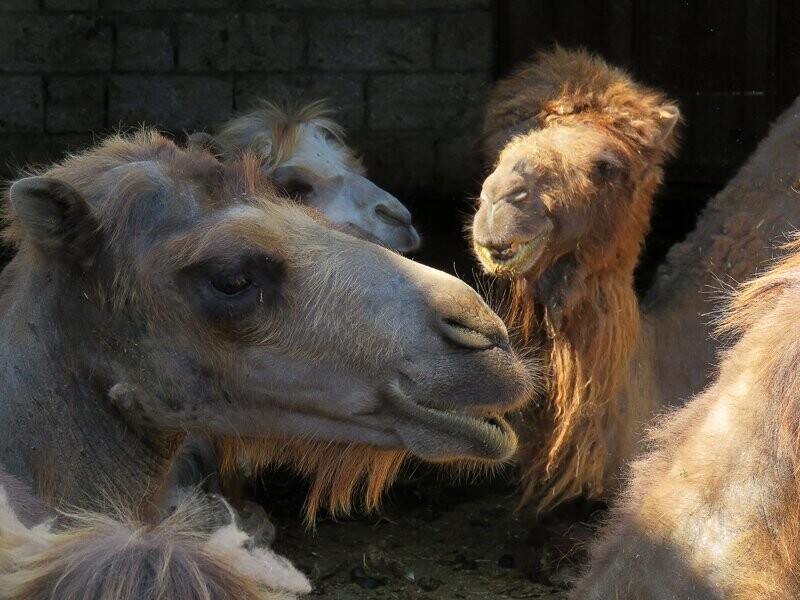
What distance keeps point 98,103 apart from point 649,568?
25.5ft

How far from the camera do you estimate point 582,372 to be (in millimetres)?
5590

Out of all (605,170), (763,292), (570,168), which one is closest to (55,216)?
(763,292)

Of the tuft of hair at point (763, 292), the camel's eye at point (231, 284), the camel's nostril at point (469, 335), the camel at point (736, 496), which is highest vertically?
the tuft of hair at point (763, 292)

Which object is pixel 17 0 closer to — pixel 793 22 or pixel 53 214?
pixel 793 22

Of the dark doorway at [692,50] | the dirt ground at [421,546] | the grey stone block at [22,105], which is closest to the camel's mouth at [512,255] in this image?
the dirt ground at [421,546]

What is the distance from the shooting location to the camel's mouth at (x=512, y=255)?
525 cm

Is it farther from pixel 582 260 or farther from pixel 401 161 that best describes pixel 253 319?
pixel 401 161

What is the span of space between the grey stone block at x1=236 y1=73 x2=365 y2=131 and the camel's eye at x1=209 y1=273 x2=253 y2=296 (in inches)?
261

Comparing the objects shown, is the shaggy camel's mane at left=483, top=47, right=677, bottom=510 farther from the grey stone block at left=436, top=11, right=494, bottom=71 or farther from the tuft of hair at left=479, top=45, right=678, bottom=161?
the grey stone block at left=436, top=11, right=494, bottom=71

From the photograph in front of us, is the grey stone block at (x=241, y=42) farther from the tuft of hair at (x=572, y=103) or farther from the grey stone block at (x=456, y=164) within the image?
the tuft of hair at (x=572, y=103)

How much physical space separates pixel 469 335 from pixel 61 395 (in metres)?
1.11

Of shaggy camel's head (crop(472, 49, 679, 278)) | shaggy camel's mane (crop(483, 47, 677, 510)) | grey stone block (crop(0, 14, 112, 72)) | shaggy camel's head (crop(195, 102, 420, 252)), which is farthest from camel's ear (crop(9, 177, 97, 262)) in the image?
grey stone block (crop(0, 14, 112, 72))

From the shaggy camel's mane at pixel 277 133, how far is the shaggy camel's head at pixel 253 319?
2869 mm

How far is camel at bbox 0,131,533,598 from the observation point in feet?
10.1
